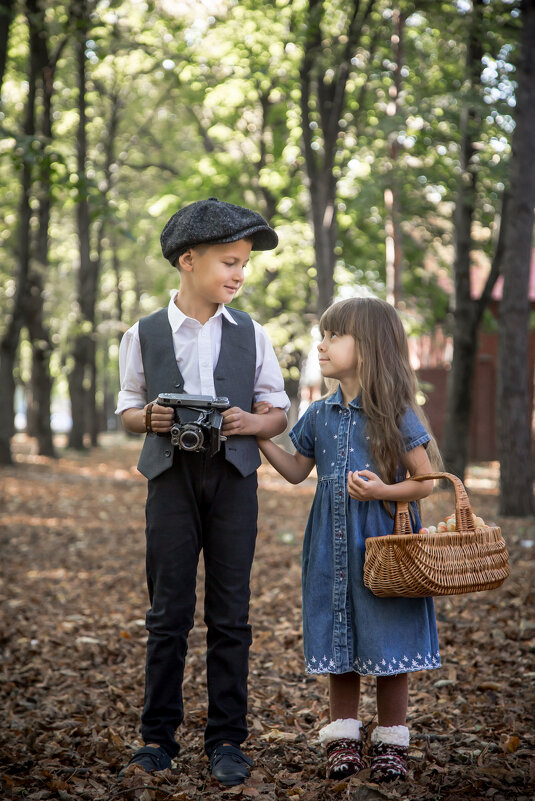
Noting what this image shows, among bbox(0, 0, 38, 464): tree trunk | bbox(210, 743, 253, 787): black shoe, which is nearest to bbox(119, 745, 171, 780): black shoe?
bbox(210, 743, 253, 787): black shoe

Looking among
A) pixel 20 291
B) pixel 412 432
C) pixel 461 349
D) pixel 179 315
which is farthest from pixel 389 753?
pixel 20 291

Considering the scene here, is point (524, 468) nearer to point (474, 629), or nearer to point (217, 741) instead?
point (474, 629)

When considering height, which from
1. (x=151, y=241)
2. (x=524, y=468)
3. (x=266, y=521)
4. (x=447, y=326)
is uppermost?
(x=151, y=241)

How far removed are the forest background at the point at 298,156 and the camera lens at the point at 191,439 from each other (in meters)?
5.13

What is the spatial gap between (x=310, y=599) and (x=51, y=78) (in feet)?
46.0

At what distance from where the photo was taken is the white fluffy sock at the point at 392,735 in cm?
306

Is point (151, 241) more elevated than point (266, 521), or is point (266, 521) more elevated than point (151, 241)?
point (151, 241)

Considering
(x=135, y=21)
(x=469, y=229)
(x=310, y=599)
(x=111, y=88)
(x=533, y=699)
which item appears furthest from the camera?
(x=111, y=88)

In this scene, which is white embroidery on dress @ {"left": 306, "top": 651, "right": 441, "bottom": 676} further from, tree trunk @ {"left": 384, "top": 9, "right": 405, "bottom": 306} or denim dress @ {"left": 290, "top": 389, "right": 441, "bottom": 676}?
tree trunk @ {"left": 384, "top": 9, "right": 405, "bottom": 306}

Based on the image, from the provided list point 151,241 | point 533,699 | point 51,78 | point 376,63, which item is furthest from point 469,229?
point 151,241

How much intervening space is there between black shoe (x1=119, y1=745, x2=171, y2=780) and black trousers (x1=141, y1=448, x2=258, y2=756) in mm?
38

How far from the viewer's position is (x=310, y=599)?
10.2 feet

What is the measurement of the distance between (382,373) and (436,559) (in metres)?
0.74

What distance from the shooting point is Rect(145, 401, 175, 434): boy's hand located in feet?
9.76
